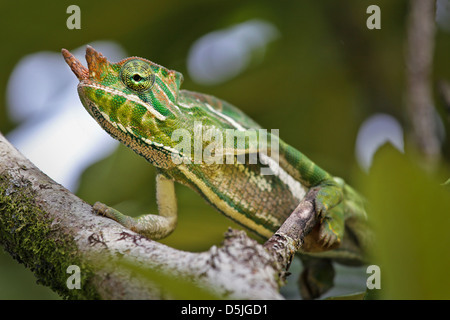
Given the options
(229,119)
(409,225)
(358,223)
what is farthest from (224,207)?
(409,225)

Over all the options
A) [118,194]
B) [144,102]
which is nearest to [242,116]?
[144,102]

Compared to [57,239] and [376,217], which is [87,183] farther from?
A: [376,217]

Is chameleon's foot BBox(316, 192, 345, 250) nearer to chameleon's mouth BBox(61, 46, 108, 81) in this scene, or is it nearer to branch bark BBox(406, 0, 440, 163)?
branch bark BBox(406, 0, 440, 163)

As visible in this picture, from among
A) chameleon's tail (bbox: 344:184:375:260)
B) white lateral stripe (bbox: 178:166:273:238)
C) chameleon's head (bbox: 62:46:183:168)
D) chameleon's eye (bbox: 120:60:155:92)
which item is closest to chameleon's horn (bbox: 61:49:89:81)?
chameleon's head (bbox: 62:46:183:168)

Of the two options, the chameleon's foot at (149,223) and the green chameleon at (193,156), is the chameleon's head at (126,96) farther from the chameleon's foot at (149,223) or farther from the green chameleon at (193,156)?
the chameleon's foot at (149,223)

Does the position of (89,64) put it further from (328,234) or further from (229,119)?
(328,234)
